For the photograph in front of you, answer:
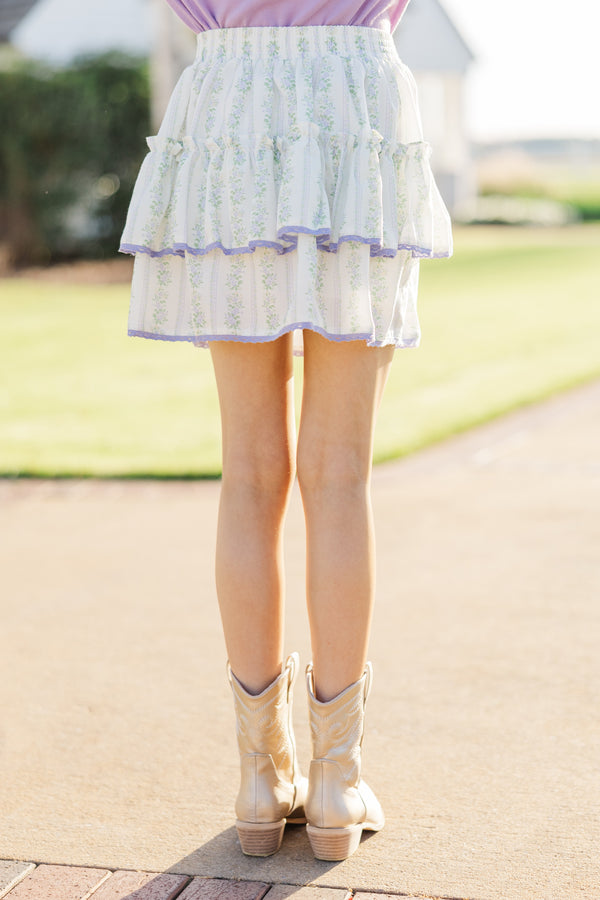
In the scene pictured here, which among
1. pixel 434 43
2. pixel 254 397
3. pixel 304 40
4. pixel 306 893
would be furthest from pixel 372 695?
pixel 434 43

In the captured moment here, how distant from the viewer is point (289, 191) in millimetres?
1908

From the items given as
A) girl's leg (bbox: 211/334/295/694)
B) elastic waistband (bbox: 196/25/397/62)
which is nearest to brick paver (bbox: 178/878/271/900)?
girl's leg (bbox: 211/334/295/694)

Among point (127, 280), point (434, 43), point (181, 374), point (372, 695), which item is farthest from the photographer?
point (434, 43)

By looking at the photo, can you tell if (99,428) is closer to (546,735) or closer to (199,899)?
(546,735)

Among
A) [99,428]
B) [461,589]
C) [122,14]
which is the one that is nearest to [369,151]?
[461,589]

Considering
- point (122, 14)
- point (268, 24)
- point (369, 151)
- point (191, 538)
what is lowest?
point (191, 538)

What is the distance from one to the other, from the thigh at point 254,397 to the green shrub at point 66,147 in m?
13.5

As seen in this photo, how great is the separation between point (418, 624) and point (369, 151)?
65.1 inches

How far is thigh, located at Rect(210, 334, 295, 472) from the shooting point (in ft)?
6.63

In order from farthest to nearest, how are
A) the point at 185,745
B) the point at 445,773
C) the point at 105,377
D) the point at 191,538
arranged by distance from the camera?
1. the point at 105,377
2. the point at 191,538
3. the point at 185,745
4. the point at 445,773

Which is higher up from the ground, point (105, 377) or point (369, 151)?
point (369, 151)

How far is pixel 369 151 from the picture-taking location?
1.94 metres

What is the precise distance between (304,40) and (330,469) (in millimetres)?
693

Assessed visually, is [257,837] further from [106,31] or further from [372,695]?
[106,31]
